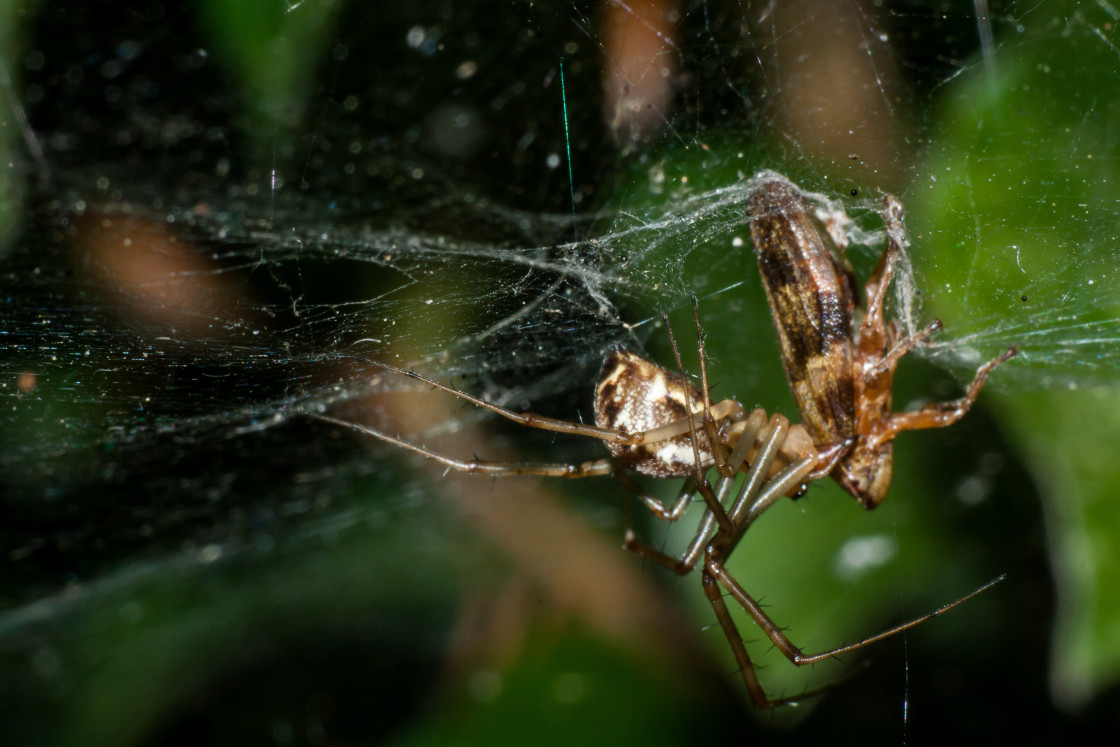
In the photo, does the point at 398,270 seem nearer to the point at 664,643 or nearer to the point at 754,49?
the point at 754,49

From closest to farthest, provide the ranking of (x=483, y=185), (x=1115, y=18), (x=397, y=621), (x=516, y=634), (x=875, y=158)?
(x=1115, y=18)
(x=875, y=158)
(x=516, y=634)
(x=483, y=185)
(x=397, y=621)

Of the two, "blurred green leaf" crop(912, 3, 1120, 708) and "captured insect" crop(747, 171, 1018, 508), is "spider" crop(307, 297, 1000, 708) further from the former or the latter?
"blurred green leaf" crop(912, 3, 1120, 708)

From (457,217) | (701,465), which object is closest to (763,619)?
(701,465)

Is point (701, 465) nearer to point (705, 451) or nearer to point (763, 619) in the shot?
point (705, 451)

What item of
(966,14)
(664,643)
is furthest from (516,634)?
(966,14)

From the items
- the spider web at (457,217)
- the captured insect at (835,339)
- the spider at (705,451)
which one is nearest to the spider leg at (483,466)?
the spider at (705,451)
